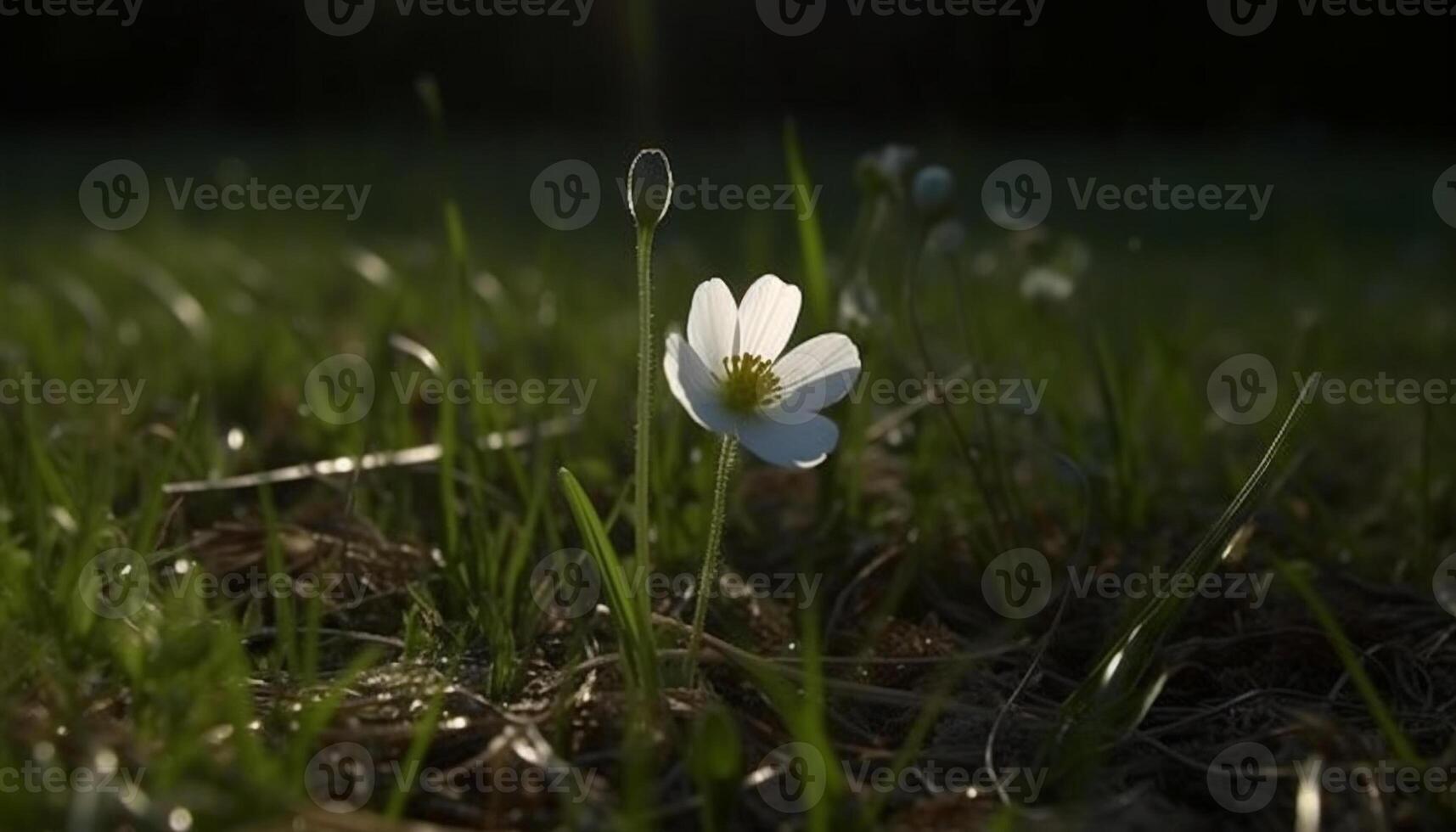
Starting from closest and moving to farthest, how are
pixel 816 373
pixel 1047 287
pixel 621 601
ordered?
pixel 621 601
pixel 816 373
pixel 1047 287

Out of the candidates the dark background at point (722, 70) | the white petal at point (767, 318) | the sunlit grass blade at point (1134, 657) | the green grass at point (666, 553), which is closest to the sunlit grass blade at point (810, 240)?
the green grass at point (666, 553)

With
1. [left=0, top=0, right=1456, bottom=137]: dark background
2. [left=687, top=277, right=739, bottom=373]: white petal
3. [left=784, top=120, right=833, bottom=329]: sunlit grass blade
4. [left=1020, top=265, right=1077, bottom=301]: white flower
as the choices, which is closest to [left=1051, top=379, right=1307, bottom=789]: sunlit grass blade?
[left=687, top=277, right=739, bottom=373]: white petal

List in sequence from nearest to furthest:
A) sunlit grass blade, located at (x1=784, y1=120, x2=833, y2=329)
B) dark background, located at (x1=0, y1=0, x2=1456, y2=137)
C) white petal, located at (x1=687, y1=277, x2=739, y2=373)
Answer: white petal, located at (x1=687, y1=277, x2=739, y2=373)
sunlit grass blade, located at (x1=784, y1=120, x2=833, y2=329)
dark background, located at (x1=0, y1=0, x2=1456, y2=137)

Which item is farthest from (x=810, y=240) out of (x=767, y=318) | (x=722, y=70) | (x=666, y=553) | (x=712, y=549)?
(x=722, y=70)

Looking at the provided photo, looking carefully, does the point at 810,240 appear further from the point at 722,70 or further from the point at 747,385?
the point at 722,70

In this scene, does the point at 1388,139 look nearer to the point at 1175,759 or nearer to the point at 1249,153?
the point at 1249,153

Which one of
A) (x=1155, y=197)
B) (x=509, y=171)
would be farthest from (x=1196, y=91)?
(x=509, y=171)

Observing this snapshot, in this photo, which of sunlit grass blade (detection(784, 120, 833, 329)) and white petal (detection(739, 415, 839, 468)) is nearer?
white petal (detection(739, 415, 839, 468))

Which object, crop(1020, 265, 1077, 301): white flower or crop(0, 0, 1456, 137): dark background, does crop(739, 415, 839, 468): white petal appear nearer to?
crop(1020, 265, 1077, 301): white flower
